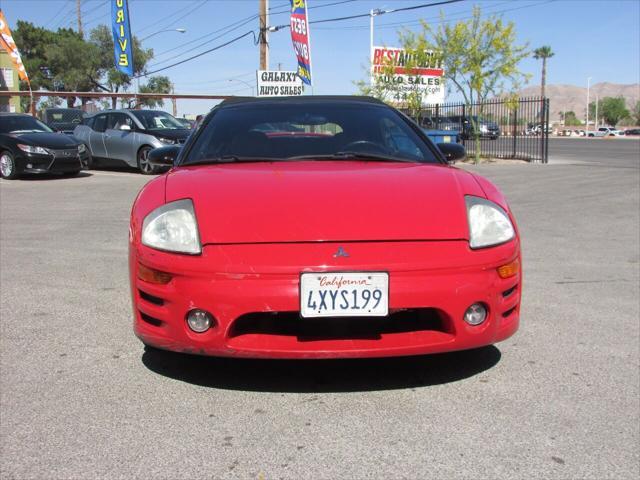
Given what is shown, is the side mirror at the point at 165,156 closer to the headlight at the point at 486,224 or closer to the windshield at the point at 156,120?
the headlight at the point at 486,224

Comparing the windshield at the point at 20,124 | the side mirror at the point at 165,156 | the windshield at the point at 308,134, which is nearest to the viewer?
the windshield at the point at 308,134

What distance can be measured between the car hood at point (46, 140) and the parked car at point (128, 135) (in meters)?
1.25

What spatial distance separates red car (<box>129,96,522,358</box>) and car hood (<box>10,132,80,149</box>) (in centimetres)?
1133

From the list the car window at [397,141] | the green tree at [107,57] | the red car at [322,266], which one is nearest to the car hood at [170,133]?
the car window at [397,141]

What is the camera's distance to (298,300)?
2.60 m

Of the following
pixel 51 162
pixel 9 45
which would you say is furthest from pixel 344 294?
pixel 9 45

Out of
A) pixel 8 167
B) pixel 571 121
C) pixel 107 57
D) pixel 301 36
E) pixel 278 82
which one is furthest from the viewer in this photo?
pixel 571 121

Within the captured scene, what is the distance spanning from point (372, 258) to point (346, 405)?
68 cm

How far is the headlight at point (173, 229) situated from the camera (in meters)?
2.77

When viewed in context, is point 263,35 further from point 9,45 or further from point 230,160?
point 230,160

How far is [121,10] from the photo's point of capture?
22.3m

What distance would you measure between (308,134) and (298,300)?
1.86 m

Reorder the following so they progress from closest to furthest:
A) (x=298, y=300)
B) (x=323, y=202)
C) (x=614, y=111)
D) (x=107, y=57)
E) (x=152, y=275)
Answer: (x=298, y=300)
(x=152, y=275)
(x=323, y=202)
(x=107, y=57)
(x=614, y=111)

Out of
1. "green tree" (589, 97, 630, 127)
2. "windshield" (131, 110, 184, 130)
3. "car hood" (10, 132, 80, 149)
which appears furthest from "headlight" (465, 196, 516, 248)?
"green tree" (589, 97, 630, 127)
